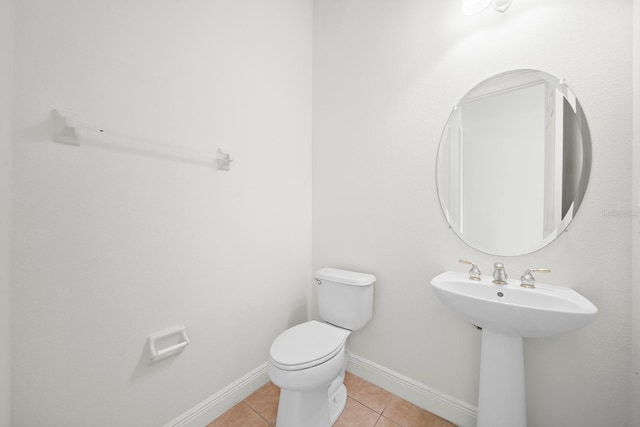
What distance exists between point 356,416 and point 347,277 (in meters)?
0.72

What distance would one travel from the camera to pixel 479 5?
1109 mm

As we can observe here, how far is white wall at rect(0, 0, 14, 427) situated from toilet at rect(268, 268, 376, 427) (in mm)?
851

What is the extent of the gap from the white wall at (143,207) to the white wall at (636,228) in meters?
1.58

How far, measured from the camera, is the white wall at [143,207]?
0.83 meters

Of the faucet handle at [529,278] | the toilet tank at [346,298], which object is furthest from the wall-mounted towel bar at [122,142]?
the faucet handle at [529,278]

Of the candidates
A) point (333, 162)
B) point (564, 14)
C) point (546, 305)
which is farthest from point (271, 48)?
point (546, 305)

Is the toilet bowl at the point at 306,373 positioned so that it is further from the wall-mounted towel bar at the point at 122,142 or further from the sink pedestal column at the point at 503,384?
the wall-mounted towel bar at the point at 122,142

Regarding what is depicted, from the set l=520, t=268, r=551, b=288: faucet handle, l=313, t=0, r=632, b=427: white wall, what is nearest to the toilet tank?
l=313, t=0, r=632, b=427: white wall

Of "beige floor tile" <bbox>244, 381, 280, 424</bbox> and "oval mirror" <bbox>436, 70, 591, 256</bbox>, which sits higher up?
"oval mirror" <bbox>436, 70, 591, 256</bbox>

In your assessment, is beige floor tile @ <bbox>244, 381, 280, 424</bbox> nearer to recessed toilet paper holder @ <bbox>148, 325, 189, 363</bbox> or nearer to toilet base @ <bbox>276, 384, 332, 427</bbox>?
toilet base @ <bbox>276, 384, 332, 427</bbox>

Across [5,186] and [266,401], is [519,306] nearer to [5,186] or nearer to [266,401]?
[266,401]

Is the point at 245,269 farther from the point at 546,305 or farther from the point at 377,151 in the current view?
the point at 546,305

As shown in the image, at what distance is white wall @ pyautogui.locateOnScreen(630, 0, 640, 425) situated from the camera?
875mm

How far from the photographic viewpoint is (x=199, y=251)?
124cm
